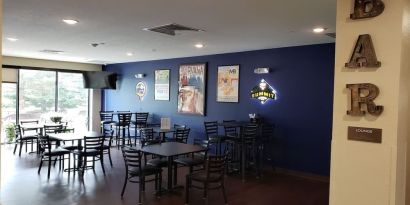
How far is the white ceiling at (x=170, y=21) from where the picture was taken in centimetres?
339

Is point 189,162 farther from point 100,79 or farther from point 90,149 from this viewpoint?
point 100,79

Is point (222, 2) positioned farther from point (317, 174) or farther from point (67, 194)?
point (317, 174)

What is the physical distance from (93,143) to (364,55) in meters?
4.80

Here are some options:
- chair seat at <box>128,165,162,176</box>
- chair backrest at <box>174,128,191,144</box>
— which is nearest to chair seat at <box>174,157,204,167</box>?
chair seat at <box>128,165,162,176</box>

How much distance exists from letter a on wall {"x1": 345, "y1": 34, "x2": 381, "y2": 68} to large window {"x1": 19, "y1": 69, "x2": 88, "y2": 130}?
9411 millimetres

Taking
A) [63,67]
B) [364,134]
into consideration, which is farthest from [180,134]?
[63,67]

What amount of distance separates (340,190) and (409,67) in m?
1.04

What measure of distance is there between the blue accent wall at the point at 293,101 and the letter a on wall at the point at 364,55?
350cm

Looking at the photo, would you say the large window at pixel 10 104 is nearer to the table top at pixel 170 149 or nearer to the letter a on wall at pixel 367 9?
the table top at pixel 170 149

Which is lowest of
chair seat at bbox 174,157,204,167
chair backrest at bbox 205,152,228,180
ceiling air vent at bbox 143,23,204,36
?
chair seat at bbox 174,157,204,167

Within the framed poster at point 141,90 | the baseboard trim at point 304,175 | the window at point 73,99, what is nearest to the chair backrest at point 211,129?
the baseboard trim at point 304,175

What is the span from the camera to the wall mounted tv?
9930mm

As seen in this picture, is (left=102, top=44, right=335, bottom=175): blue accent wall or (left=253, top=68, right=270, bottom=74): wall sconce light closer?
(left=102, top=44, right=335, bottom=175): blue accent wall

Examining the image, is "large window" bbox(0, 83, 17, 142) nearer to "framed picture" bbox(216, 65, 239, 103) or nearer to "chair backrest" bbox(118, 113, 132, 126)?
"chair backrest" bbox(118, 113, 132, 126)
